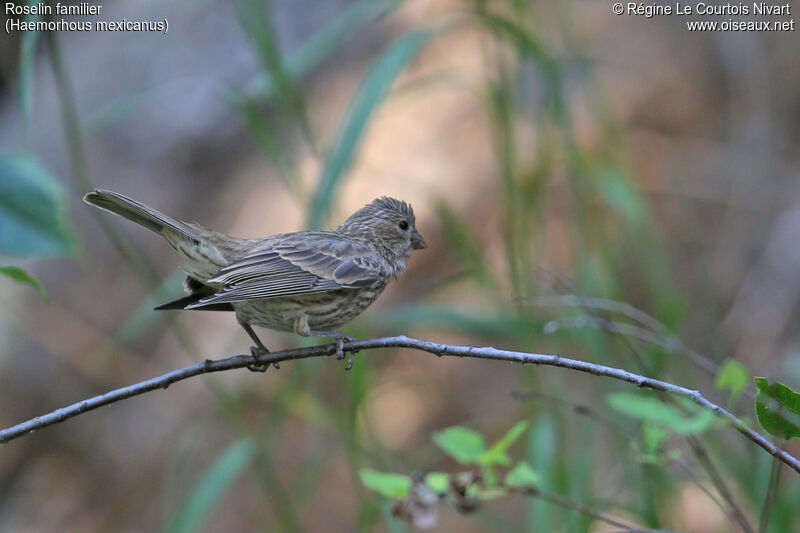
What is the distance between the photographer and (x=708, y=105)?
Result: 257 inches

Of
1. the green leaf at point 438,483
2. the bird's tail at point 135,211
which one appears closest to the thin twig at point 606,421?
the green leaf at point 438,483

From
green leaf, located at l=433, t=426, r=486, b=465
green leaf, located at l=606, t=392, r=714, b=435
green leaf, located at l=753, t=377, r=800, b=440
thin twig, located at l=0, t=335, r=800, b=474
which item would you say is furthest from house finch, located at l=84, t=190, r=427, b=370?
green leaf, located at l=753, t=377, r=800, b=440

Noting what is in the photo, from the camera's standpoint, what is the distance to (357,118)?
119 inches

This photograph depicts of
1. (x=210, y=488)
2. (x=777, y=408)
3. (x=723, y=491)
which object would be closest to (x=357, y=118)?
(x=210, y=488)

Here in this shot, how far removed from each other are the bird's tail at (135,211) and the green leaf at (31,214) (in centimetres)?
45

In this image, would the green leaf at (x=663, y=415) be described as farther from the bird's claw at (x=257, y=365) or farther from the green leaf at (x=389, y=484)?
the bird's claw at (x=257, y=365)

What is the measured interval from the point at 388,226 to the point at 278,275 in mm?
697

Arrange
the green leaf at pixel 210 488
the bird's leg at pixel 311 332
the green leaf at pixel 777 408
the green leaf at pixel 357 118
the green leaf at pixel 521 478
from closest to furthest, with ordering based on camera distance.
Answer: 1. the green leaf at pixel 777 408
2. the green leaf at pixel 521 478
3. the bird's leg at pixel 311 332
4. the green leaf at pixel 357 118
5. the green leaf at pixel 210 488

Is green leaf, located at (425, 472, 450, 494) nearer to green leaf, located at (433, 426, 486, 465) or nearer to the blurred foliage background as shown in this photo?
green leaf, located at (433, 426, 486, 465)

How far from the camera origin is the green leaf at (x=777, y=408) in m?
1.40

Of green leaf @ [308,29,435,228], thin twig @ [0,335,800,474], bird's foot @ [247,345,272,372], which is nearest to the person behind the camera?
thin twig @ [0,335,800,474]

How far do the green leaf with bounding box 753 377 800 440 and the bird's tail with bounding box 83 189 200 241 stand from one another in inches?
72.2

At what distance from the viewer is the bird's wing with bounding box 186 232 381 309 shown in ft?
9.07

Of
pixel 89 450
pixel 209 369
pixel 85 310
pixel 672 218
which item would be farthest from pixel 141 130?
pixel 209 369
